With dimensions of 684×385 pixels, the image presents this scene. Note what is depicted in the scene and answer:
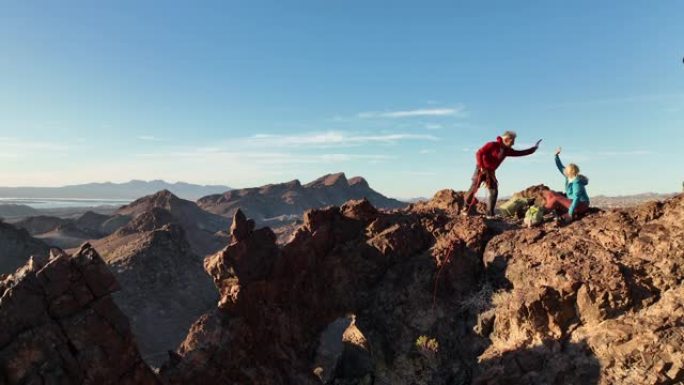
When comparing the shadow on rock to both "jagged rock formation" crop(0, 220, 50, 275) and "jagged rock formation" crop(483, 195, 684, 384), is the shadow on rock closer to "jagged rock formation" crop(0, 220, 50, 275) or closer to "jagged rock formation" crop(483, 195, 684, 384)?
"jagged rock formation" crop(483, 195, 684, 384)

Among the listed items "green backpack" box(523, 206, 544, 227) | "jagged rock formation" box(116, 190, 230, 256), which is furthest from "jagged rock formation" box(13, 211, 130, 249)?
"green backpack" box(523, 206, 544, 227)

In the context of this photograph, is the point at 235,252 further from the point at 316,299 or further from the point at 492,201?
the point at 492,201

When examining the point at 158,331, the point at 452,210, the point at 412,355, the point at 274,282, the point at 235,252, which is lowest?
the point at 158,331

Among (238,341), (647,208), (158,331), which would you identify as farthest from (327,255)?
(158,331)

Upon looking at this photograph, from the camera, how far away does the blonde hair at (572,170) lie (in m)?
13.8

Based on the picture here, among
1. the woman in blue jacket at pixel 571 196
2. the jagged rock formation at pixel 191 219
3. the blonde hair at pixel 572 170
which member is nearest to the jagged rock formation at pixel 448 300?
the woman in blue jacket at pixel 571 196

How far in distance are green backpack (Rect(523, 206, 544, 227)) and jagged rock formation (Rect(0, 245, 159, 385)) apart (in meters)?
11.6

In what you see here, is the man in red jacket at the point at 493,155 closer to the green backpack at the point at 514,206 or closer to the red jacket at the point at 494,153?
the red jacket at the point at 494,153

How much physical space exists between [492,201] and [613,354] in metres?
6.95

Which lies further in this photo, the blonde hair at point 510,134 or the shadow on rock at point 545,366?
the blonde hair at point 510,134

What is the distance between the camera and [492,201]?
653 inches

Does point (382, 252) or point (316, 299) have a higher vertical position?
point (382, 252)

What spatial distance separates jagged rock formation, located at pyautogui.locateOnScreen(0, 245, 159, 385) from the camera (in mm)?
9766

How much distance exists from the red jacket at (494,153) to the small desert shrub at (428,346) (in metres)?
6.00
